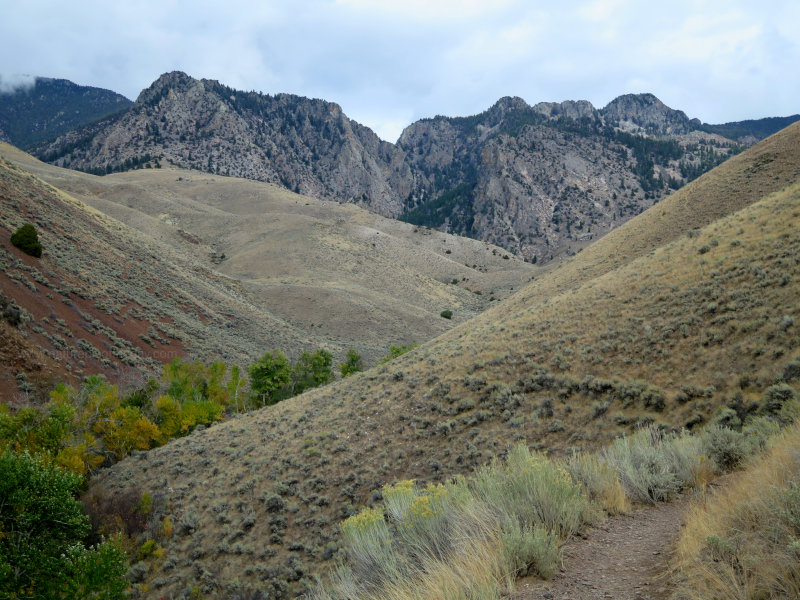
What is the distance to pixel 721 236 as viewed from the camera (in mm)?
22375

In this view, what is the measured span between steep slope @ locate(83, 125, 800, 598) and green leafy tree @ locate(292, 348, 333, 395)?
16.5 meters

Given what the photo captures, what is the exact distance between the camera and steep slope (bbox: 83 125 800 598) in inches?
493

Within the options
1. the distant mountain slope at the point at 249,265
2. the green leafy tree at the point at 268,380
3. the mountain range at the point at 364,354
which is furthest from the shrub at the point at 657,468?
the distant mountain slope at the point at 249,265

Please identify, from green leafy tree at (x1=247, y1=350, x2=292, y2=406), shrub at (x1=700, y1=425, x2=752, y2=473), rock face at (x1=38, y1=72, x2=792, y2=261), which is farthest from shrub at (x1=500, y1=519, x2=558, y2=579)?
rock face at (x1=38, y1=72, x2=792, y2=261)

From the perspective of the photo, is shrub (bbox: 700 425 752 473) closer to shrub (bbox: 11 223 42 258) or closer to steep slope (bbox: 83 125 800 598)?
steep slope (bbox: 83 125 800 598)

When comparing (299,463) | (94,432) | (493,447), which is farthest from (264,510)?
(94,432)

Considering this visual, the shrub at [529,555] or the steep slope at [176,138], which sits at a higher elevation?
the steep slope at [176,138]

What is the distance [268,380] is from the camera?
121ft

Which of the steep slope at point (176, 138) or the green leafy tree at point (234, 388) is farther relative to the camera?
the steep slope at point (176, 138)

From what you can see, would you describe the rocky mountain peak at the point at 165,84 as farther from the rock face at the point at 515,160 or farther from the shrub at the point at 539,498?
the shrub at the point at 539,498

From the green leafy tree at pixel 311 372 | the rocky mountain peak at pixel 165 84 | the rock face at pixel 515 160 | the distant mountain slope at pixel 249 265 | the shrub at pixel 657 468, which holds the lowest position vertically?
the green leafy tree at pixel 311 372

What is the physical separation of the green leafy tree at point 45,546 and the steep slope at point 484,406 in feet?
7.60

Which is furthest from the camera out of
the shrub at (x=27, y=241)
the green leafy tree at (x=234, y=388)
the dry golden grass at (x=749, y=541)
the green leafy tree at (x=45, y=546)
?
the shrub at (x=27, y=241)

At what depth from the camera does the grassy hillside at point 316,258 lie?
66625mm
